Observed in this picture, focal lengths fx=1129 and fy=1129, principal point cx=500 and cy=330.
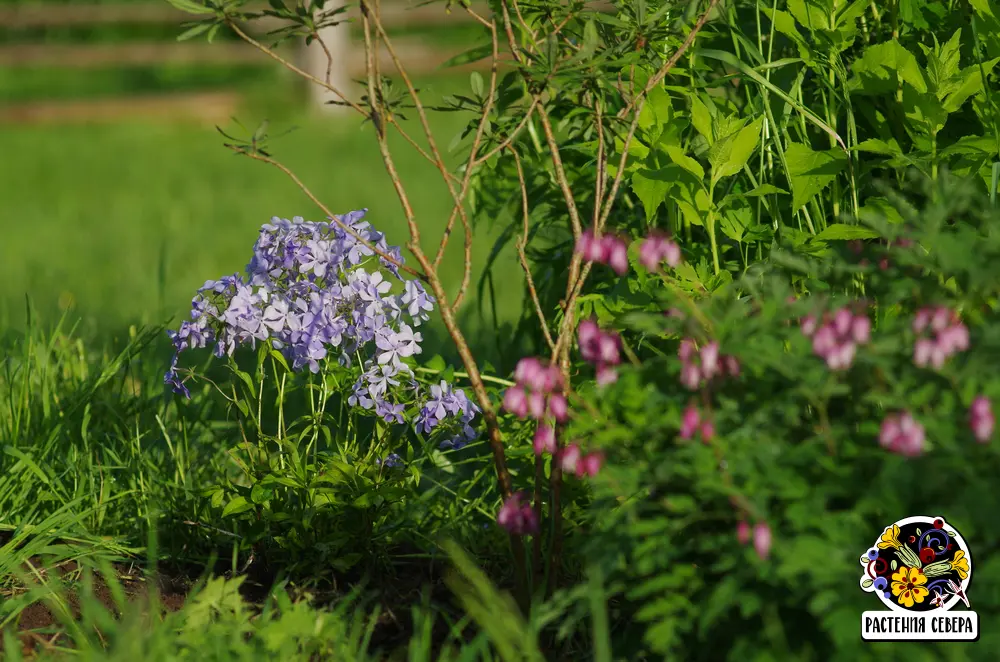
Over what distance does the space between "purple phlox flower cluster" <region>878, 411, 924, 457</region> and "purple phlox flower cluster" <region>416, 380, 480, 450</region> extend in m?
0.97

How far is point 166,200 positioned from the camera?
309 inches

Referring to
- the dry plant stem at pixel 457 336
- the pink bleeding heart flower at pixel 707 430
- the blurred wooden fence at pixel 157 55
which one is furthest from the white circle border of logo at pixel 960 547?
the blurred wooden fence at pixel 157 55

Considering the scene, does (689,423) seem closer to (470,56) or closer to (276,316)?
(276,316)

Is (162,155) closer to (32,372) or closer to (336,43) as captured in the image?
(336,43)

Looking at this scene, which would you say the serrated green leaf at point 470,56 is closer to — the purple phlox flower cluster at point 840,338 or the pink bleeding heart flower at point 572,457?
the pink bleeding heart flower at point 572,457

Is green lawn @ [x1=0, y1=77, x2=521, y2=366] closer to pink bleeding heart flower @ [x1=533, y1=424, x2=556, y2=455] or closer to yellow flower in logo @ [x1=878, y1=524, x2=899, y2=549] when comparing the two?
pink bleeding heart flower @ [x1=533, y1=424, x2=556, y2=455]

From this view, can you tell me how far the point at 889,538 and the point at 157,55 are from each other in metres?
12.8

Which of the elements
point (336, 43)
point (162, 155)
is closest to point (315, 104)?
point (336, 43)

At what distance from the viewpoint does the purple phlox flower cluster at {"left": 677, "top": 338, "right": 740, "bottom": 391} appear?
166 cm

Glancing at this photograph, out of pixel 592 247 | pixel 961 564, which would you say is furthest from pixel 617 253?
pixel 961 564

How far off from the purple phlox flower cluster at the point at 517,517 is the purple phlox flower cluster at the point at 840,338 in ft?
1.95

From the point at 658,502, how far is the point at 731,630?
0.75 feet

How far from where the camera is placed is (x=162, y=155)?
9.84 m

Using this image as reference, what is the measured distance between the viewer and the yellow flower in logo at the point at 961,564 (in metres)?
1.71
